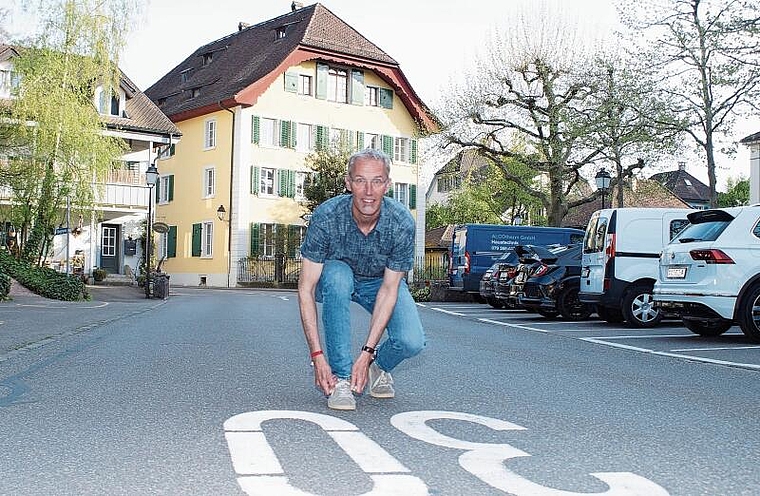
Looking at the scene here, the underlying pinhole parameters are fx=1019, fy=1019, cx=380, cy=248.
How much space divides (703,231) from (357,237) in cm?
834

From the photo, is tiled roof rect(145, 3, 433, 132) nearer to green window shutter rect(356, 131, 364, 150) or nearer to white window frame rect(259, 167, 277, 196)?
green window shutter rect(356, 131, 364, 150)

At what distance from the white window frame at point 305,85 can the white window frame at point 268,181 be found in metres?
4.26

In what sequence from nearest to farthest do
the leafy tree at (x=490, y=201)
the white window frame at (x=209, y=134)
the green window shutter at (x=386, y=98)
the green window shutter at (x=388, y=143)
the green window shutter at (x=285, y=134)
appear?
the green window shutter at (x=285, y=134)
the white window frame at (x=209, y=134)
the green window shutter at (x=386, y=98)
the green window shutter at (x=388, y=143)
the leafy tree at (x=490, y=201)

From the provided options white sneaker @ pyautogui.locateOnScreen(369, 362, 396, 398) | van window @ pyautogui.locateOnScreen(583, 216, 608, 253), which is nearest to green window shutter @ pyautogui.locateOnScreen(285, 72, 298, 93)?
van window @ pyautogui.locateOnScreen(583, 216, 608, 253)

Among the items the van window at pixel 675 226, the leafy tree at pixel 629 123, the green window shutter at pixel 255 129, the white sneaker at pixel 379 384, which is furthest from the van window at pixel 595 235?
the green window shutter at pixel 255 129

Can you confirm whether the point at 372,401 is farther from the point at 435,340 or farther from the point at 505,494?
the point at 435,340

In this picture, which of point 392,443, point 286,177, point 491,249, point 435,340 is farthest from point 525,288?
point 286,177

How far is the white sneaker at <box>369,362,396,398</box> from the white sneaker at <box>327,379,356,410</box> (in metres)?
0.62

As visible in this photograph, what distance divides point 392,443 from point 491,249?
23.7 metres

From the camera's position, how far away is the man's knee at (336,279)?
19.9ft

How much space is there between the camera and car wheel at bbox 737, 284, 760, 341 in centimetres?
1251

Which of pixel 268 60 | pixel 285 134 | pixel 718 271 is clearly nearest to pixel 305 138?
pixel 285 134

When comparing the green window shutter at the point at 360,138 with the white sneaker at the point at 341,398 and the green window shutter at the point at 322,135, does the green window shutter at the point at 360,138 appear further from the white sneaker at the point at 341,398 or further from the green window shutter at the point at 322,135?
the white sneaker at the point at 341,398

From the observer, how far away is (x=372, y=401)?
21.2 feet
